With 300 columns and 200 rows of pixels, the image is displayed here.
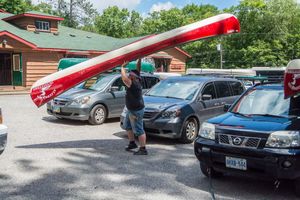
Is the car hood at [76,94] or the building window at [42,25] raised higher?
the building window at [42,25]

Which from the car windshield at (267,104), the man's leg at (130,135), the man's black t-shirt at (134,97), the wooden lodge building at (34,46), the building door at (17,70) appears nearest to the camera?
the car windshield at (267,104)

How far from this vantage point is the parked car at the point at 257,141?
5.04 m


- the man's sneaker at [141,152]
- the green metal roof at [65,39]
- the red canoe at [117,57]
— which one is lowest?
the man's sneaker at [141,152]

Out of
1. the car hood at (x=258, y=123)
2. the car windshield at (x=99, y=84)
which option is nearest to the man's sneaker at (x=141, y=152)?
the car hood at (x=258, y=123)

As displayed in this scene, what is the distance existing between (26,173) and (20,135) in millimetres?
3484

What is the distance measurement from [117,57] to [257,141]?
4.02 meters

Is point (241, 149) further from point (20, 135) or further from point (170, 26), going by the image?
point (170, 26)

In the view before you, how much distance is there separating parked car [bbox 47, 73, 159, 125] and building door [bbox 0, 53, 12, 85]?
1571cm

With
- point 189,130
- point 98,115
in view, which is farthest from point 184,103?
point 98,115

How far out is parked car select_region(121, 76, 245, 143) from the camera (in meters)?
8.90

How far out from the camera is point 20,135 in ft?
31.7

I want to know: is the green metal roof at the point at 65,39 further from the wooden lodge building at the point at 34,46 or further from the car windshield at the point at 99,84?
the car windshield at the point at 99,84

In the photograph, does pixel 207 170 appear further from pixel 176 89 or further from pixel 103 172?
pixel 176 89

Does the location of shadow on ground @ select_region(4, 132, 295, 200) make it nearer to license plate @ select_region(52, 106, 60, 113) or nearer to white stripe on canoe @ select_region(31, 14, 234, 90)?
white stripe on canoe @ select_region(31, 14, 234, 90)
